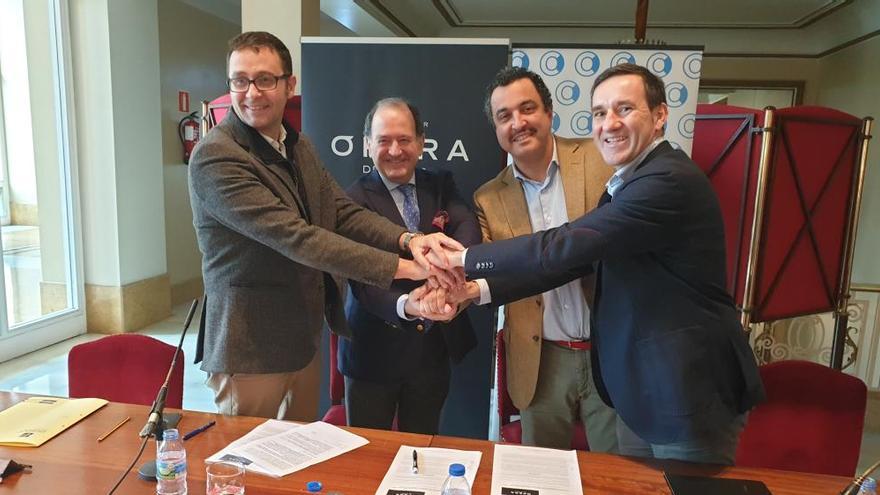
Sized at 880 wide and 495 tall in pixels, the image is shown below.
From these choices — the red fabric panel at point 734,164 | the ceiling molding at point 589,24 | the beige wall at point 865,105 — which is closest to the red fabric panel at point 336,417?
the red fabric panel at point 734,164

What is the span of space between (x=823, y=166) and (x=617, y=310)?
311 centimetres

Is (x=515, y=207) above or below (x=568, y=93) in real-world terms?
below

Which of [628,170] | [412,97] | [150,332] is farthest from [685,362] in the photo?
[150,332]

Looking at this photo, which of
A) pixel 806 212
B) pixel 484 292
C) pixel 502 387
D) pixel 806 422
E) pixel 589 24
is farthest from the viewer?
pixel 589 24

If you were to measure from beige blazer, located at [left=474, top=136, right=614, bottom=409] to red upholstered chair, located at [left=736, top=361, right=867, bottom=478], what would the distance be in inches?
25.5

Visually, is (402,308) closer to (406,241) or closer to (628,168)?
(406,241)

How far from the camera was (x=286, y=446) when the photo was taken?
155cm

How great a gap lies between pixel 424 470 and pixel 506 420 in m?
1.07

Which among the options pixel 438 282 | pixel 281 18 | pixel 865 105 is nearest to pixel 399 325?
pixel 438 282

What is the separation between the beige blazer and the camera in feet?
6.47

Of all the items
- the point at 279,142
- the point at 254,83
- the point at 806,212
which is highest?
the point at 254,83

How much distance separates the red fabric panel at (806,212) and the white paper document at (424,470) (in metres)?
2.91

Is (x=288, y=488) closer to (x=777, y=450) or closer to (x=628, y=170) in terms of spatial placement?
(x=628, y=170)

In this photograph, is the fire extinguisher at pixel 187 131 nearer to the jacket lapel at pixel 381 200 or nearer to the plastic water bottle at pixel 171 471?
the jacket lapel at pixel 381 200
